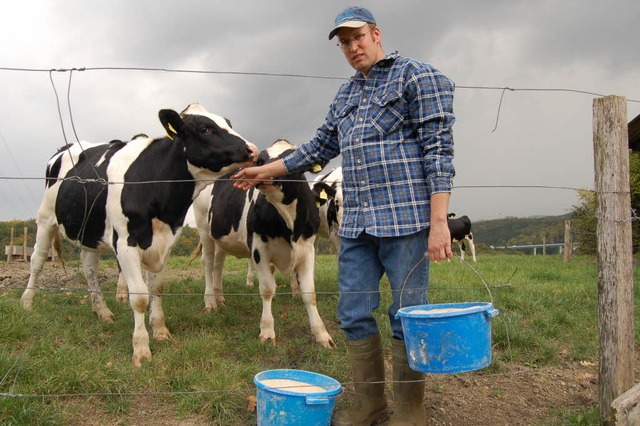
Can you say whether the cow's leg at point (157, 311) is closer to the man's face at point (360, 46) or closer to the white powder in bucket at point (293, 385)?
the white powder in bucket at point (293, 385)

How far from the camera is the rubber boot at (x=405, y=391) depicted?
356 centimetres

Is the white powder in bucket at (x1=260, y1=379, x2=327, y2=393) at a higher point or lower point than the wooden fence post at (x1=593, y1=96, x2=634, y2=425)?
lower

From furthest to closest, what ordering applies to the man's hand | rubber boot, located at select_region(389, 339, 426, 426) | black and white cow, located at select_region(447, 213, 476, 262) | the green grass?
1. black and white cow, located at select_region(447, 213, 476, 262)
2. the man's hand
3. the green grass
4. rubber boot, located at select_region(389, 339, 426, 426)

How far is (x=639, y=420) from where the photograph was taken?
3299 millimetres

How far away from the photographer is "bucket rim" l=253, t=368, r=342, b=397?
11.2 ft

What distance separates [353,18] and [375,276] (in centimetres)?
158

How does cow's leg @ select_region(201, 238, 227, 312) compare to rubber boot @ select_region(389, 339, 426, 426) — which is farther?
cow's leg @ select_region(201, 238, 227, 312)

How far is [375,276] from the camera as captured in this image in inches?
145

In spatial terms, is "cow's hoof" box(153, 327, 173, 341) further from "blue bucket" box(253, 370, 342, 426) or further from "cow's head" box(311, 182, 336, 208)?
"blue bucket" box(253, 370, 342, 426)

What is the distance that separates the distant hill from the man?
58.4 feet

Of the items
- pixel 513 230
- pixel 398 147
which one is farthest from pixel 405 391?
pixel 513 230

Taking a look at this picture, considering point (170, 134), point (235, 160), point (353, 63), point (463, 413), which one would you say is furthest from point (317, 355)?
point (353, 63)

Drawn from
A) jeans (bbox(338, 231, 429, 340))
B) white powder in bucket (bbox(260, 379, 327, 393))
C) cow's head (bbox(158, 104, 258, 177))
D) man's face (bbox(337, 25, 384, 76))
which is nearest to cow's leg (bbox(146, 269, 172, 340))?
cow's head (bbox(158, 104, 258, 177))

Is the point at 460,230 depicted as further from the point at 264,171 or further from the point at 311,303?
the point at 264,171
